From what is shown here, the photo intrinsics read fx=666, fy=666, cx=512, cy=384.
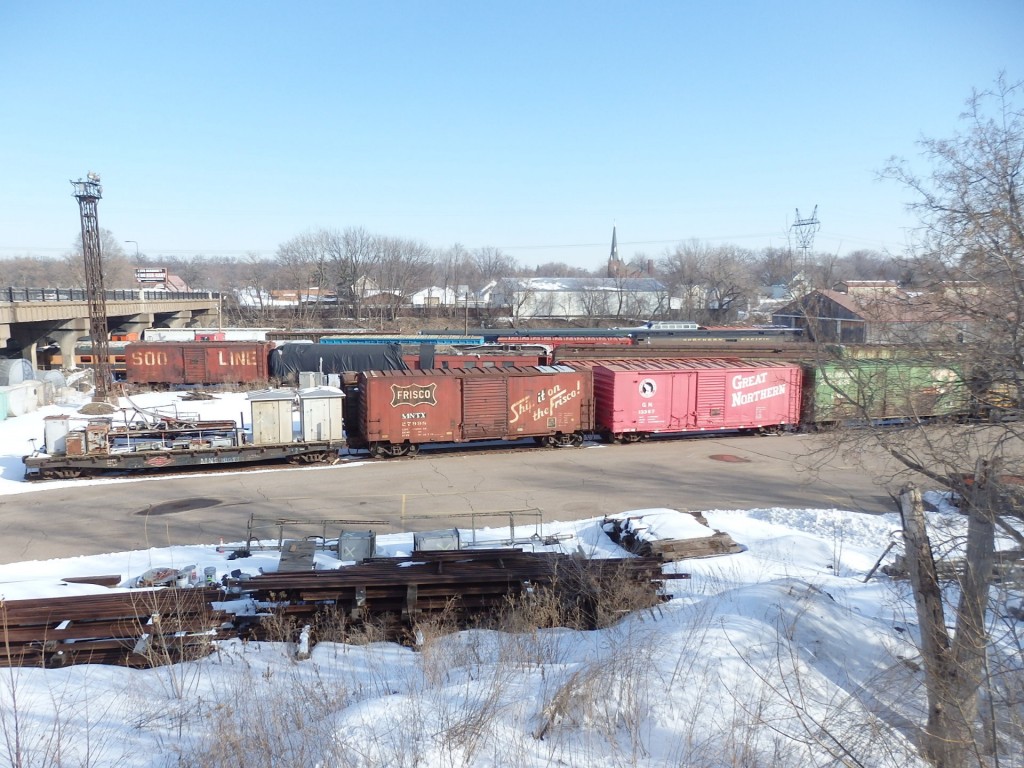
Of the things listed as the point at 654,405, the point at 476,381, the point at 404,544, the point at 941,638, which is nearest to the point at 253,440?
the point at 476,381

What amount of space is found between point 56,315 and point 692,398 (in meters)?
37.4

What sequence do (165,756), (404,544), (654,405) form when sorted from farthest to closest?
(654,405) < (404,544) < (165,756)

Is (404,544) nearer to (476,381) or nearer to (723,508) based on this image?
(723,508)

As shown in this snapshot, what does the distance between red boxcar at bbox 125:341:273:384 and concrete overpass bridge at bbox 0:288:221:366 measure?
26.1 ft

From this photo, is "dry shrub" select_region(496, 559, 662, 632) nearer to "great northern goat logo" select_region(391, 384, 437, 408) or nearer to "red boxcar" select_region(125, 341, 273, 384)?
"great northern goat logo" select_region(391, 384, 437, 408)

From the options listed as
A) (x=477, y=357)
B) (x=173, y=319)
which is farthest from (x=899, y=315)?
(x=173, y=319)

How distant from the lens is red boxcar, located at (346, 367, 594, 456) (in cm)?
1956

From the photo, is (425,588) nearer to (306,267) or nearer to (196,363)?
(196,363)

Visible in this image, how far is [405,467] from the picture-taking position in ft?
61.7

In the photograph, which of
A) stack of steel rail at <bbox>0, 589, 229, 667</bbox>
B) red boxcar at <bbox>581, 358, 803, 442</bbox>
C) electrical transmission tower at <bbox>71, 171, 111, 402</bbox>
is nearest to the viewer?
stack of steel rail at <bbox>0, 589, 229, 667</bbox>

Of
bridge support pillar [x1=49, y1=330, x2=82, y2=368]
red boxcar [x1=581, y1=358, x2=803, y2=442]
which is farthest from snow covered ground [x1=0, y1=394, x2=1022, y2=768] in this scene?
bridge support pillar [x1=49, y1=330, x2=82, y2=368]

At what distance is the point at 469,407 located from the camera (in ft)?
66.5

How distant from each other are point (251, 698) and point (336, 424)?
14.1 metres

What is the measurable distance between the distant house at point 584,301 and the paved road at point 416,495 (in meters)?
56.8
